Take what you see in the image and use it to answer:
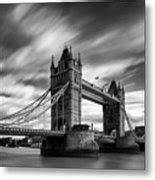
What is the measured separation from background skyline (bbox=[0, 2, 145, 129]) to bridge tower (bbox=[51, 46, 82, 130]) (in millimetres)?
50

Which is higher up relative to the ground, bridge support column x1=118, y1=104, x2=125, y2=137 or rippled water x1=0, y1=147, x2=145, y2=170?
bridge support column x1=118, y1=104, x2=125, y2=137

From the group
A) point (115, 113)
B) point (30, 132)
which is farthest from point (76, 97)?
point (30, 132)

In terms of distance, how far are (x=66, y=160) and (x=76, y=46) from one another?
0.86m

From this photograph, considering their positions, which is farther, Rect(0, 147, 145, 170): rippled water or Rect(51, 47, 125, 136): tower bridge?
Rect(51, 47, 125, 136): tower bridge

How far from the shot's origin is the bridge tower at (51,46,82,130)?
111 inches

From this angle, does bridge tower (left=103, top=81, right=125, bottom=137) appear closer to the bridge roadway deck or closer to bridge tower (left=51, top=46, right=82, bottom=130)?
bridge tower (left=51, top=46, right=82, bottom=130)

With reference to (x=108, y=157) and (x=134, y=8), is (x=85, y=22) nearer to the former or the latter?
(x=134, y=8)

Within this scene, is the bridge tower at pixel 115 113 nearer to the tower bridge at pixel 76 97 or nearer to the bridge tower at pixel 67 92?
the tower bridge at pixel 76 97

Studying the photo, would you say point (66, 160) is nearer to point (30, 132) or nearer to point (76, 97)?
point (30, 132)

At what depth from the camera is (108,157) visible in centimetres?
275

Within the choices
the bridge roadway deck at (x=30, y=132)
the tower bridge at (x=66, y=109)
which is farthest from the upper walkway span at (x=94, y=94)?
the bridge roadway deck at (x=30, y=132)

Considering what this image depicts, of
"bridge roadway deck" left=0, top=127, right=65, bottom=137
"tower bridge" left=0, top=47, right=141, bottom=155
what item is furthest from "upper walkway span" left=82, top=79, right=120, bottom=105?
"bridge roadway deck" left=0, top=127, right=65, bottom=137

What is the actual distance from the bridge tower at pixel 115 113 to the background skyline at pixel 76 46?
0.05m

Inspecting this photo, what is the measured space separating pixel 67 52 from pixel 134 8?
59cm
